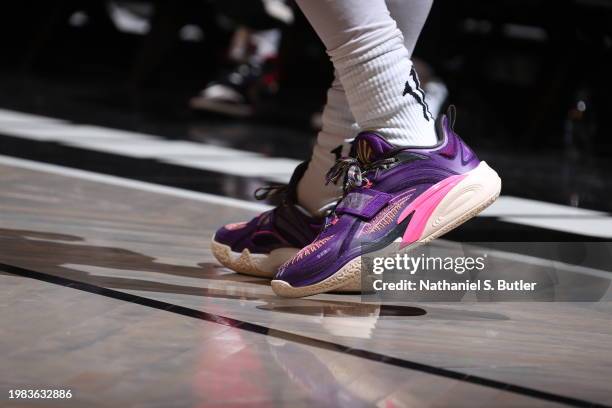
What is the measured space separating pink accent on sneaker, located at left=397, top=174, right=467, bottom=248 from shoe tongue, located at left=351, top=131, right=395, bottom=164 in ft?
0.21

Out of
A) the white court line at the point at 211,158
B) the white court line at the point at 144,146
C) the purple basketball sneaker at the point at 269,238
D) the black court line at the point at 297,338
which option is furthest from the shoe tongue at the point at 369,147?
the white court line at the point at 144,146

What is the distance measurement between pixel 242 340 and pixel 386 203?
270mm

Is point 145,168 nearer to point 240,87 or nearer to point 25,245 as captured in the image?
point 25,245

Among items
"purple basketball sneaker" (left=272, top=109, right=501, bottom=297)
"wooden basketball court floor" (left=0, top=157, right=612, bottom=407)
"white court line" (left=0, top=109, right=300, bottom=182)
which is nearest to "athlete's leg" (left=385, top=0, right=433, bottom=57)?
"purple basketball sneaker" (left=272, top=109, right=501, bottom=297)

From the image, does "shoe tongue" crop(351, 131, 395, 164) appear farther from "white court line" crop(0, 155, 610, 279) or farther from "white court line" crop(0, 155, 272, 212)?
"white court line" crop(0, 155, 272, 212)

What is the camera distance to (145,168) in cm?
219

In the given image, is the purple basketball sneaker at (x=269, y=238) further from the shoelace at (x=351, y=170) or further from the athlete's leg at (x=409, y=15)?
the athlete's leg at (x=409, y=15)

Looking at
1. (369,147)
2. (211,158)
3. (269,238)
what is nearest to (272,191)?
(269,238)

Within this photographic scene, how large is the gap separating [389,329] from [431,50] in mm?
2039

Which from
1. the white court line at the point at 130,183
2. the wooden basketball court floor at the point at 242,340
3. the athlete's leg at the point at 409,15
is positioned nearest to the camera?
the wooden basketball court floor at the point at 242,340

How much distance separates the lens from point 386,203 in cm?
119

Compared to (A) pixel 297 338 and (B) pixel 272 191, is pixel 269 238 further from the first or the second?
(A) pixel 297 338

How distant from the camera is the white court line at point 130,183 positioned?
183 centimetres

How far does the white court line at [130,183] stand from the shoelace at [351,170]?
1.83 ft
